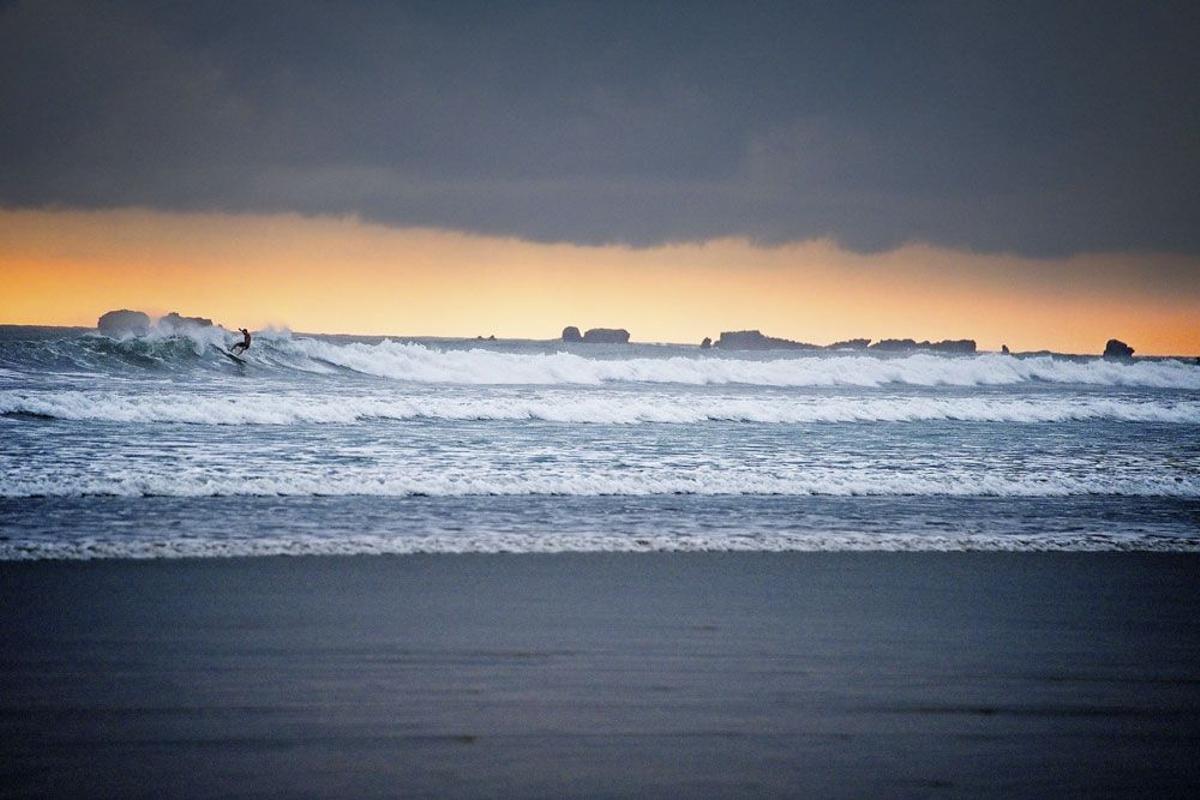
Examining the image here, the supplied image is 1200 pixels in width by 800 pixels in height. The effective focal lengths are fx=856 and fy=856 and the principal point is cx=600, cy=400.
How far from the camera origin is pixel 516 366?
3441 cm

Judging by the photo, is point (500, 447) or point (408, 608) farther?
point (500, 447)

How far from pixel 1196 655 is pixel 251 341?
106 feet

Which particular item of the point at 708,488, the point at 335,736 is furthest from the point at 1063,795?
the point at 708,488

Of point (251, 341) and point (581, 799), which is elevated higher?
point (251, 341)

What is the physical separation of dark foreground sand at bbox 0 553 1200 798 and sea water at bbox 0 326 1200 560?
1246 mm

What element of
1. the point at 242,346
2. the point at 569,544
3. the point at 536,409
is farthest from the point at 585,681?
the point at 242,346

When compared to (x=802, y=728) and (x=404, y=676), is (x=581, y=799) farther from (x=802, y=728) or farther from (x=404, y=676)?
(x=404, y=676)

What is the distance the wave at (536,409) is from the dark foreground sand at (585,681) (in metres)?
11.2

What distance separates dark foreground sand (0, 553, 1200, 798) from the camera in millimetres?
3172

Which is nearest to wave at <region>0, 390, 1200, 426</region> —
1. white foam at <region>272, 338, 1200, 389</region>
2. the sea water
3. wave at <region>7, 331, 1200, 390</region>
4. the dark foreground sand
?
the sea water

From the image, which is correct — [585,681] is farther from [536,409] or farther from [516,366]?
[516,366]

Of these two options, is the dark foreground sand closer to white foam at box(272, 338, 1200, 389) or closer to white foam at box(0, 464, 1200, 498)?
white foam at box(0, 464, 1200, 498)

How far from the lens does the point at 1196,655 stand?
484cm

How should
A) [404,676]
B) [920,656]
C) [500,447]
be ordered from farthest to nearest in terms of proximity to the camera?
[500,447]
[920,656]
[404,676]
